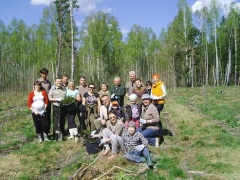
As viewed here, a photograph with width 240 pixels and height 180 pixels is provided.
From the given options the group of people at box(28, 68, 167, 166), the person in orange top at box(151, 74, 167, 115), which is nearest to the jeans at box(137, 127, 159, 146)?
the group of people at box(28, 68, 167, 166)

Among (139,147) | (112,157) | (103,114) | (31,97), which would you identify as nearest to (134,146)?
(139,147)

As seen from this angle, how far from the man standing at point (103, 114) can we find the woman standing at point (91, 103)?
0.63m

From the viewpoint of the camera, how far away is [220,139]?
869 centimetres

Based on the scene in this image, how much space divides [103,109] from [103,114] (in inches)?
5.7

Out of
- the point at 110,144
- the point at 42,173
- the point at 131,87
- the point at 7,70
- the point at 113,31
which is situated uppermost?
the point at 113,31

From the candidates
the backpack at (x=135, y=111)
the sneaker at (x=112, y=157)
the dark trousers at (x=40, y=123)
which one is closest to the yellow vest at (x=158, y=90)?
the backpack at (x=135, y=111)

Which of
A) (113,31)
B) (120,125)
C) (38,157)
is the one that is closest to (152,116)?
(120,125)

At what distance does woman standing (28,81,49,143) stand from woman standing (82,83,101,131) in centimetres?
125

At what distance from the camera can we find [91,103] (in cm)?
916

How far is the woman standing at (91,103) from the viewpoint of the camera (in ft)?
30.0

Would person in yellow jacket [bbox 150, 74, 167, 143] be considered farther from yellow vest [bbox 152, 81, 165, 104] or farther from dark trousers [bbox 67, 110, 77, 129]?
dark trousers [bbox 67, 110, 77, 129]

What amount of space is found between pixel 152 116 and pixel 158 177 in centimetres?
248

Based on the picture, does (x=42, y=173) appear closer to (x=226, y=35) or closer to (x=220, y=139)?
(x=220, y=139)

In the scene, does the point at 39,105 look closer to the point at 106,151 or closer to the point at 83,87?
the point at 83,87
